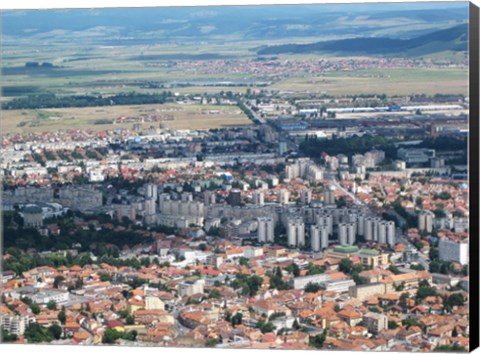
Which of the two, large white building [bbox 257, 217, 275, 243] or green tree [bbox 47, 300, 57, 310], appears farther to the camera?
large white building [bbox 257, 217, 275, 243]

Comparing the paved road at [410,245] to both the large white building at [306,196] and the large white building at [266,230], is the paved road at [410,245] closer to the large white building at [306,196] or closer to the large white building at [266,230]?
the large white building at [266,230]

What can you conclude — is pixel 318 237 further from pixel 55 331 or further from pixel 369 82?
pixel 55 331

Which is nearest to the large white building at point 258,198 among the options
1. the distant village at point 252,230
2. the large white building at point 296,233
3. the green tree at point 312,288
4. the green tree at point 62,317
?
the distant village at point 252,230

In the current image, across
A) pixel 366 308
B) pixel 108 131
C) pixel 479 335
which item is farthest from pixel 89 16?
pixel 479 335

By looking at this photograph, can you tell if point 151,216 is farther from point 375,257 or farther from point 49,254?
point 375,257

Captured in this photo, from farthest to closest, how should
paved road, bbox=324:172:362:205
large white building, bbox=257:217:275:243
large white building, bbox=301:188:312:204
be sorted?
large white building, bbox=301:188:312:204 → paved road, bbox=324:172:362:205 → large white building, bbox=257:217:275:243

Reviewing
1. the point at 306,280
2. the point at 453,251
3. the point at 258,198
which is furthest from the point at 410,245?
the point at 258,198

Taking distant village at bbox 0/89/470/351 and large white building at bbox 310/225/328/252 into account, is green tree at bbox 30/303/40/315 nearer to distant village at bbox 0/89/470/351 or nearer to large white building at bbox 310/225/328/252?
distant village at bbox 0/89/470/351

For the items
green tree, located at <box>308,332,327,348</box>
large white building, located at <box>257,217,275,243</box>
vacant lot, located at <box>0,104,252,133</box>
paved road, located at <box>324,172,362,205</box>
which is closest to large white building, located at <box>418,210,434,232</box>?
paved road, located at <box>324,172,362,205</box>
